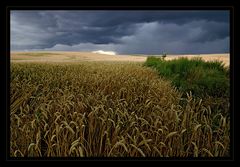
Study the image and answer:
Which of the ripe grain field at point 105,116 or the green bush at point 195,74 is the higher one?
the green bush at point 195,74

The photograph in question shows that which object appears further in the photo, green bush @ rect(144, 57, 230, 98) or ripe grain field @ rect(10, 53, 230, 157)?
green bush @ rect(144, 57, 230, 98)

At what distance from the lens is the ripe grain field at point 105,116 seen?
2.02 m

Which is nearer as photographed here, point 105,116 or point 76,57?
point 105,116

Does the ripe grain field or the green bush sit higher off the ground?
the green bush

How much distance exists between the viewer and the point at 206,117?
2168mm

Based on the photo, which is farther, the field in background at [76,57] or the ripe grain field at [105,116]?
the field in background at [76,57]

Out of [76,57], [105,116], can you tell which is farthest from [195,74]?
[76,57]

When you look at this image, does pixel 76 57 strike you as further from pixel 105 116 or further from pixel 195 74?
pixel 195 74

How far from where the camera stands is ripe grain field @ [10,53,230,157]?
2.02 meters

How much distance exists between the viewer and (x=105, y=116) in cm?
211

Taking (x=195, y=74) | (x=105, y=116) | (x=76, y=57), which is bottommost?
(x=105, y=116)

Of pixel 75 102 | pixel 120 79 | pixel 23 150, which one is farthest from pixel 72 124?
pixel 120 79

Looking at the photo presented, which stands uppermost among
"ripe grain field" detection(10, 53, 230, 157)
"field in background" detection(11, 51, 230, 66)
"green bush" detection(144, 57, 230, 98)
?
"field in background" detection(11, 51, 230, 66)
